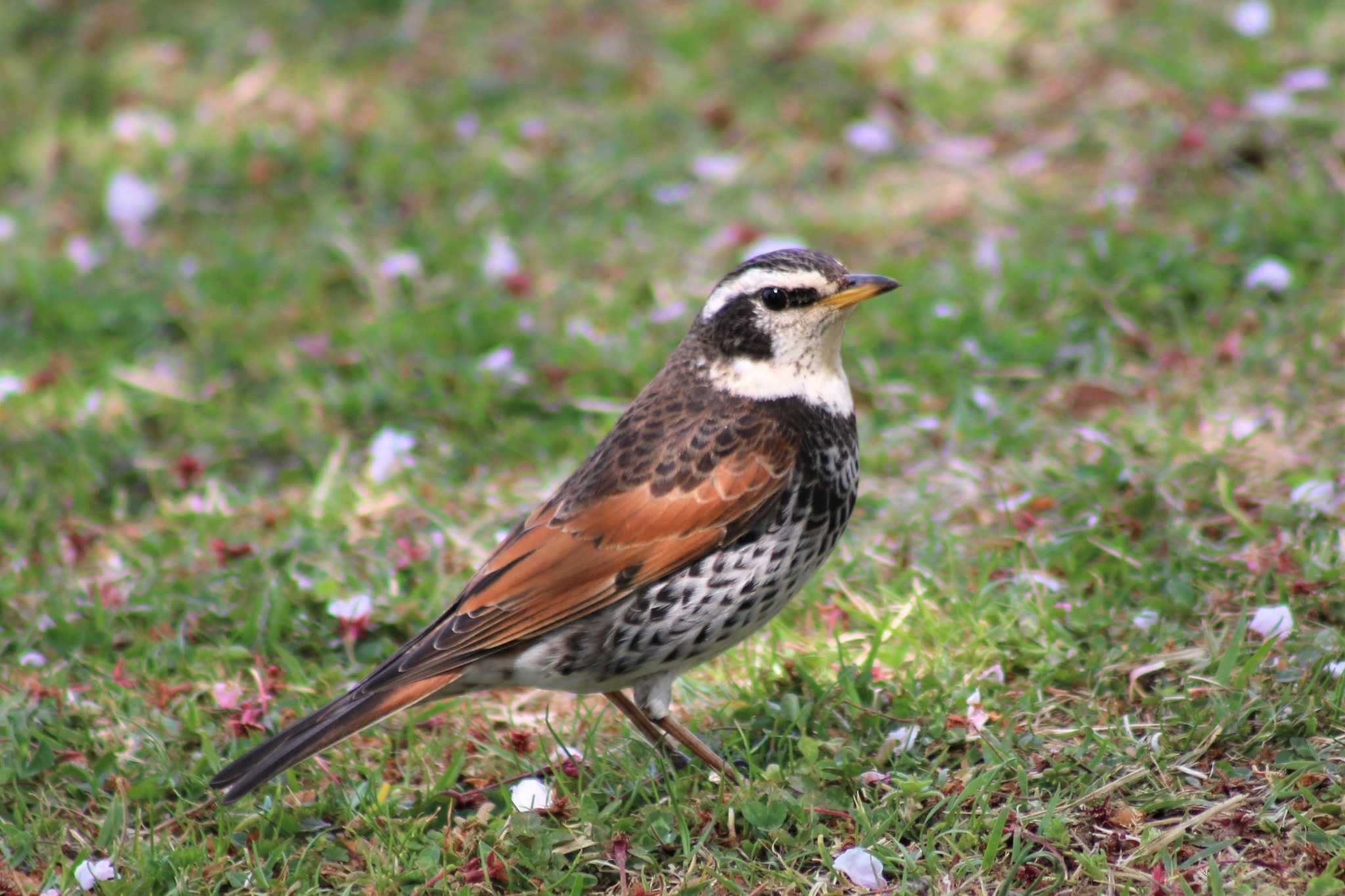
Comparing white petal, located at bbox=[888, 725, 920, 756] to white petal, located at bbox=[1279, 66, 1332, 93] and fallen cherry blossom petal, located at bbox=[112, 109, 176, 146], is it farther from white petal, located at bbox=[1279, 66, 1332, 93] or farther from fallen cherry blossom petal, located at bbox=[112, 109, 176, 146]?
fallen cherry blossom petal, located at bbox=[112, 109, 176, 146]

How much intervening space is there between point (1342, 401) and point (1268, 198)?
5.60ft

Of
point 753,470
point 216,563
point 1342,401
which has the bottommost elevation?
point 216,563

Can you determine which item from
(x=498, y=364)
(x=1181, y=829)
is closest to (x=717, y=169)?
(x=498, y=364)

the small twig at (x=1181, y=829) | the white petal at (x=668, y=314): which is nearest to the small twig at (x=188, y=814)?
the small twig at (x=1181, y=829)

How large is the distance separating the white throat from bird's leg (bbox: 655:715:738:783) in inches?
44.0

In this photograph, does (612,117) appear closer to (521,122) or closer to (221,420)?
(521,122)

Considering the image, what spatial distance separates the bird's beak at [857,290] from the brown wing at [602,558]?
536mm

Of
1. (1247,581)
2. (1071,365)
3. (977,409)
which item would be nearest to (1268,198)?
(1071,365)

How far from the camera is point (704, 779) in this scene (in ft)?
16.4

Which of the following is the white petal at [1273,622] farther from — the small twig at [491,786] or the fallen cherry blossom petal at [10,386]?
the fallen cherry blossom petal at [10,386]

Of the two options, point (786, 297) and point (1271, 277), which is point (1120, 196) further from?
point (786, 297)

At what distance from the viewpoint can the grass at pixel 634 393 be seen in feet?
15.6

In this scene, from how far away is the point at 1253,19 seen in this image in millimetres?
9219

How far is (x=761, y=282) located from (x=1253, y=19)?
5.29 meters
